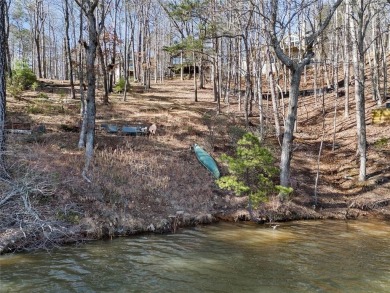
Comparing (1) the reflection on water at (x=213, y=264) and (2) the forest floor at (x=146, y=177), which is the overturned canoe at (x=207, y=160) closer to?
(2) the forest floor at (x=146, y=177)

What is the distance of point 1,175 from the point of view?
29.8ft

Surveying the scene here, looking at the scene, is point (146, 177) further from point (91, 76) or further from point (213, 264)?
point (213, 264)

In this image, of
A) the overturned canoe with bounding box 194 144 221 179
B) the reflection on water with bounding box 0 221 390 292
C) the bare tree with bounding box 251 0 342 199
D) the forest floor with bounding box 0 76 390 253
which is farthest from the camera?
the overturned canoe with bounding box 194 144 221 179

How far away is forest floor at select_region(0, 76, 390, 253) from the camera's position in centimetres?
910

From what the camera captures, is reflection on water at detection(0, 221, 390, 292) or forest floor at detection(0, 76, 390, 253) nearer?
reflection on water at detection(0, 221, 390, 292)

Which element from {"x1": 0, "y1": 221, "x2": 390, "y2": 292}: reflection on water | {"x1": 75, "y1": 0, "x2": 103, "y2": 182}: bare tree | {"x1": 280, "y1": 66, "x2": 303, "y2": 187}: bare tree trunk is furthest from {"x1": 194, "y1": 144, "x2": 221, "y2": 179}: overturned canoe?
{"x1": 75, "y1": 0, "x2": 103, "y2": 182}: bare tree

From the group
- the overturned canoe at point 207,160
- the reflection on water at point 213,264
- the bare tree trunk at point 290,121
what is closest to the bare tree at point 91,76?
the overturned canoe at point 207,160

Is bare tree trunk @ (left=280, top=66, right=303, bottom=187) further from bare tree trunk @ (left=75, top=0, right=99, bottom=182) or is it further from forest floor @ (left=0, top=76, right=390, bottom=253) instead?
bare tree trunk @ (left=75, top=0, right=99, bottom=182)

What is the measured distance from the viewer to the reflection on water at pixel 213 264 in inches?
247

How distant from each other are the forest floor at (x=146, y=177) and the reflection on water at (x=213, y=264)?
0.87 meters

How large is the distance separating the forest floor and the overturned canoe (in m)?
0.32

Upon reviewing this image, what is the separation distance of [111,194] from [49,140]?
5226 mm

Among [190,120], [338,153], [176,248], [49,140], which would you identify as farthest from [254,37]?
[176,248]

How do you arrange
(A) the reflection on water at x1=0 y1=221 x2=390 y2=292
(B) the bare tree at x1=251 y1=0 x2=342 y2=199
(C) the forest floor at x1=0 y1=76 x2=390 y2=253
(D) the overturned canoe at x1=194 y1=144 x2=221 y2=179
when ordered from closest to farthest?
(A) the reflection on water at x1=0 y1=221 x2=390 y2=292 → (C) the forest floor at x1=0 y1=76 x2=390 y2=253 → (B) the bare tree at x1=251 y1=0 x2=342 y2=199 → (D) the overturned canoe at x1=194 y1=144 x2=221 y2=179
